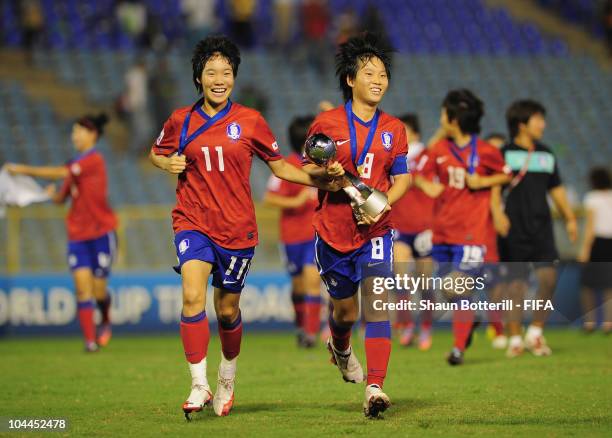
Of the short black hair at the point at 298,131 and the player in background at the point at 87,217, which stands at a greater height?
the short black hair at the point at 298,131

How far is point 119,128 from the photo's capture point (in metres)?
22.4

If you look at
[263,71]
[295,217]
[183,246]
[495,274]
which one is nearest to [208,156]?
[183,246]

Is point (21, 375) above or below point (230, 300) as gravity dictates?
below

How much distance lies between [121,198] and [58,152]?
5.10 ft

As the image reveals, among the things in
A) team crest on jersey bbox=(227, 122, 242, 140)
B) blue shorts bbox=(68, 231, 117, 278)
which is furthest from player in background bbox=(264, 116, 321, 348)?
team crest on jersey bbox=(227, 122, 242, 140)

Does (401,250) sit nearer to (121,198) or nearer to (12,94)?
(121,198)

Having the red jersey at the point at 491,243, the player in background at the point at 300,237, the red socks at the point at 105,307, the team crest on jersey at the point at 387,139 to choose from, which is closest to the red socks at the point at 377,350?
the team crest on jersey at the point at 387,139

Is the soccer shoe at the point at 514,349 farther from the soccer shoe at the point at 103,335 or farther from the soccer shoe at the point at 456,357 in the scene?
the soccer shoe at the point at 103,335

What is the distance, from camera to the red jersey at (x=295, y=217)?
546 inches

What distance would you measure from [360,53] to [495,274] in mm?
3617

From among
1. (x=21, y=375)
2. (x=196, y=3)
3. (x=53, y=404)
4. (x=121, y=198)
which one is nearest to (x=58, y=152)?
(x=121, y=198)

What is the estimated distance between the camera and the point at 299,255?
1407 cm

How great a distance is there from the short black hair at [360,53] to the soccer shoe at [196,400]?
7.65 feet

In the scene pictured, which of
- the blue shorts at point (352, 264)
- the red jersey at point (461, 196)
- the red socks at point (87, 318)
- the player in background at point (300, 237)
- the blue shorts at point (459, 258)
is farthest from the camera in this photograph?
the player in background at point (300, 237)
